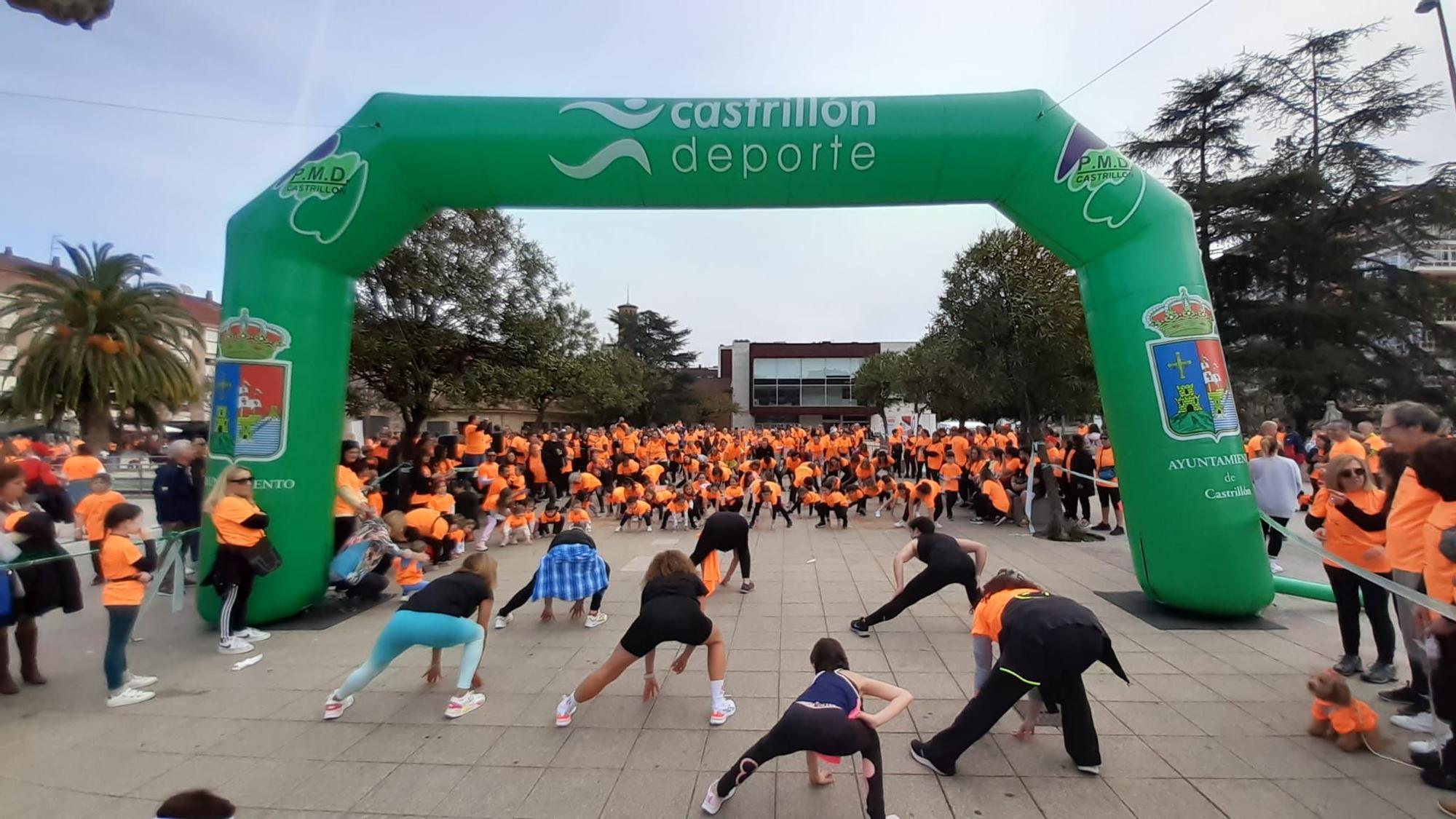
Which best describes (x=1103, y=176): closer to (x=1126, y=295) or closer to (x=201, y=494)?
(x=1126, y=295)

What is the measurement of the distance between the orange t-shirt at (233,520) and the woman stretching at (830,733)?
4885 millimetres

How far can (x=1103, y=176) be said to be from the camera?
623 cm

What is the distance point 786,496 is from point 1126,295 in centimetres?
1189

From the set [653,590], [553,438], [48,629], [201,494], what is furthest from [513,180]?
[553,438]

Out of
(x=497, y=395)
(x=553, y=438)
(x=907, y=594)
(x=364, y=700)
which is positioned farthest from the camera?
(x=497, y=395)

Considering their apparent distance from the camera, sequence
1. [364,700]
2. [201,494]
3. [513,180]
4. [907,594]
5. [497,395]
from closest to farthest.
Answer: [364,700]
[907,594]
[513,180]
[201,494]
[497,395]

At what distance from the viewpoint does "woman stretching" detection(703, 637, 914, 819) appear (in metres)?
2.92

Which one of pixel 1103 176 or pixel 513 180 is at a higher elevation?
pixel 513 180

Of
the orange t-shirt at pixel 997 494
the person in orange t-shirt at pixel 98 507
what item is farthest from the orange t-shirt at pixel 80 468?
the orange t-shirt at pixel 997 494

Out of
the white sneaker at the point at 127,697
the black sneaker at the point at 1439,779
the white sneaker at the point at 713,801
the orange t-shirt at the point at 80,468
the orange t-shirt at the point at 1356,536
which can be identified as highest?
the orange t-shirt at the point at 80,468

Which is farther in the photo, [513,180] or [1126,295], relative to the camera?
[513,180]

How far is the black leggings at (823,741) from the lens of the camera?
2.91 meters

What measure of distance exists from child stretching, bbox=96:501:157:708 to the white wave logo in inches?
185

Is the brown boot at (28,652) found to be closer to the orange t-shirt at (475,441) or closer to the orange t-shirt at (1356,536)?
the orange t-shirt at (475,441)
